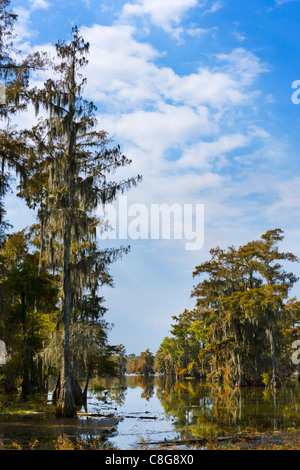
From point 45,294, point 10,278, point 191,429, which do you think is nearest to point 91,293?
A: point 45,294

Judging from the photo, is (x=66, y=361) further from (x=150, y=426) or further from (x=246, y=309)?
(x=246, y=309)

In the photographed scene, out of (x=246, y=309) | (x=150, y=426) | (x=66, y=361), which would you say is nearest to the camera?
(x=150, y=426)

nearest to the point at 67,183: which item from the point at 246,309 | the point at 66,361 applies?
the point at 66,361

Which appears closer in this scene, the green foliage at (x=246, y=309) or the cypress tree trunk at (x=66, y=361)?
the cypress tree trunk at (x=66, y=361)

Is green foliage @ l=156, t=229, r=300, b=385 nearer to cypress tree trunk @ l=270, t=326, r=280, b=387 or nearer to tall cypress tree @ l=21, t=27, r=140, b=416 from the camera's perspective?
cypress tree trunk @ l=270, t=326, r=280, b=387

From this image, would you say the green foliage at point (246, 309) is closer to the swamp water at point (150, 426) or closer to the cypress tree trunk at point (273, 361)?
the cypress tree trunk at point (273, 361)

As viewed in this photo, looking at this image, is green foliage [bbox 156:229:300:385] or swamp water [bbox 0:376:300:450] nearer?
swamp water [bbox 0:376:300:450]

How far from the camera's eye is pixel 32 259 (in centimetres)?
2883

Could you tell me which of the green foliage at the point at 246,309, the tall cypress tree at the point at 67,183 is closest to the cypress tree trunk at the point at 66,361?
the tall cypress tree at the point at 67,183

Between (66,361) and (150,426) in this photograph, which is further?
(66,361)

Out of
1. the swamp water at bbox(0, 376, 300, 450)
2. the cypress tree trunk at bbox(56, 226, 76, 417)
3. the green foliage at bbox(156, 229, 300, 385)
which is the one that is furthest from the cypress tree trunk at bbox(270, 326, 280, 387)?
the cypress tree trunk at bbox(56, 226, 76, 417)

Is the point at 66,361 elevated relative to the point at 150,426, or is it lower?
elevated

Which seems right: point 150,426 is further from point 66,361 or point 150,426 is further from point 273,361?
point 273,361

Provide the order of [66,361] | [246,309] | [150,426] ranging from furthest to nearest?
[246,309]
[66,361]
[150,426]
